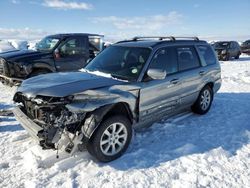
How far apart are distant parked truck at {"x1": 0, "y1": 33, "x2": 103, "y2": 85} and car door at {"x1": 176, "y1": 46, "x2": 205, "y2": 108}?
452 cm

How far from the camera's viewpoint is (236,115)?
272 inches

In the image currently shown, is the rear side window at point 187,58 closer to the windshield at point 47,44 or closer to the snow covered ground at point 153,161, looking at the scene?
the snow covered ground at point 153,161

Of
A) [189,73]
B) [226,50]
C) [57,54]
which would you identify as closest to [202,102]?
[189,73]

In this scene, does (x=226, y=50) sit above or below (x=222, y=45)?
below

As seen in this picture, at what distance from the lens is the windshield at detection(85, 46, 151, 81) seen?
4977mm

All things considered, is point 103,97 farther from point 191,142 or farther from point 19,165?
point 191,142

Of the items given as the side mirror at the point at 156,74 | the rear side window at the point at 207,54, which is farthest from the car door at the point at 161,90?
the rear side window at the point at 207,54

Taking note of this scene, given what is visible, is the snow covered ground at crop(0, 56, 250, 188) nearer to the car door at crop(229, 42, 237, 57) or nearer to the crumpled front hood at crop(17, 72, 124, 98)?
the crumpled front hood at crop(17, 72, 124, 98)

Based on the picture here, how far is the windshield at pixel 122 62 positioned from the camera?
4977 millimetres

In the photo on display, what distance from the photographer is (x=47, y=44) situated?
9.81m

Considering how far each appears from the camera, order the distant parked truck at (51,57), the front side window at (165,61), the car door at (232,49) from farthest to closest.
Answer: the car door at (232,49), the distant parked truck at (51,57), the front side window at (165,61)

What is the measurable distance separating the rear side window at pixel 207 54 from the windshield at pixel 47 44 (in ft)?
16.3

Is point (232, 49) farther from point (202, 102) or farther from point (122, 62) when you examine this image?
point (122, 62)

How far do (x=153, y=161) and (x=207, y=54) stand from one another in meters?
3.79
